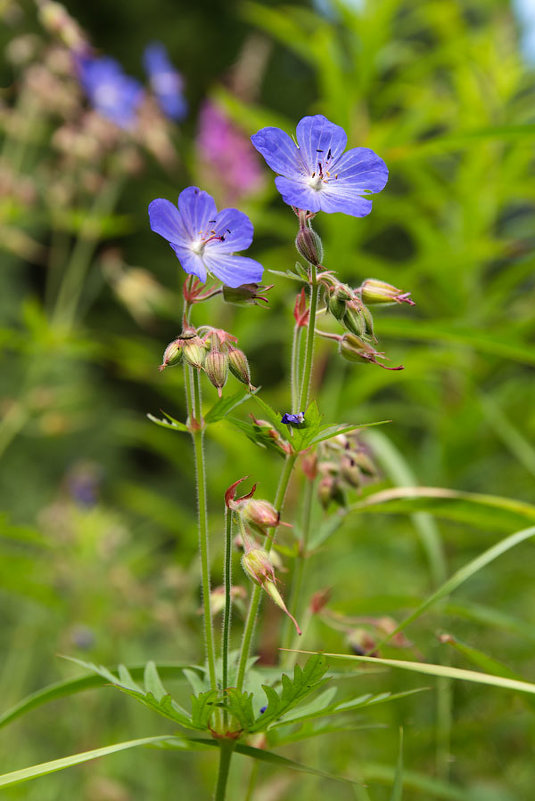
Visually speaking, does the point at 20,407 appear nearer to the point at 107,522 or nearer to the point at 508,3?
the point at 107,522

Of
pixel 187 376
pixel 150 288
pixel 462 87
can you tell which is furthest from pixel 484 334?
pixel 462 87

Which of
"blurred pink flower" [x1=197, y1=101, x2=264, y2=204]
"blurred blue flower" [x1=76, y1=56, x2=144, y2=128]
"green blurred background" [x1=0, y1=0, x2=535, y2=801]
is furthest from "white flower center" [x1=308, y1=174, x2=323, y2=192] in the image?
"blurred pink flower" [x1=197, y1=101, x2=264, y2=204]

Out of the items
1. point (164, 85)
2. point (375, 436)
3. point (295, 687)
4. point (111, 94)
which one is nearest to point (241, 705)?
point (295, 687)

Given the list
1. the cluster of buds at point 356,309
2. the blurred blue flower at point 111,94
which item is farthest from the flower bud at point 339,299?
the blurred blue flower at point 111,94

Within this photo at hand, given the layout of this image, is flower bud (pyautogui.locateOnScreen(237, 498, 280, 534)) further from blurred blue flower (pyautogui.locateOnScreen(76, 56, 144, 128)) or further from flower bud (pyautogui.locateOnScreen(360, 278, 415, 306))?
blurred blue flower (pyautogui.locateOnScreen(76, 56, 144, 128))

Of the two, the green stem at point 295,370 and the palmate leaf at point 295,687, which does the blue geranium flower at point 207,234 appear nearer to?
the green stem at point 295,370

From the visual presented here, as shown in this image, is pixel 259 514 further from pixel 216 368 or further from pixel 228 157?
pixel 228 157
